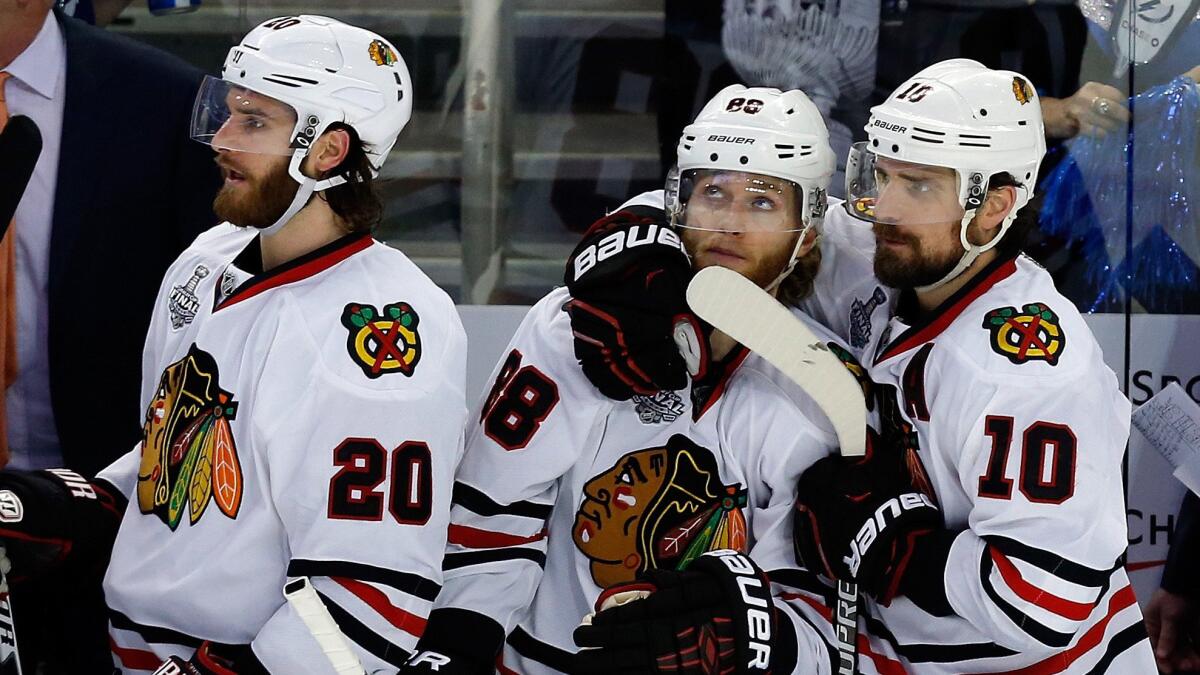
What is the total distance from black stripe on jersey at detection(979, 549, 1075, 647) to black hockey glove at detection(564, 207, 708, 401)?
1.51ft

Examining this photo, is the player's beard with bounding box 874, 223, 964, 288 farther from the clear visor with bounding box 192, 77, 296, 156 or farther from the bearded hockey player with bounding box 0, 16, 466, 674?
the clear visor with bounding box 192, 77, 296, 156

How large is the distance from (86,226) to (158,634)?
81 centimetres

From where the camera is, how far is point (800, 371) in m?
2.00

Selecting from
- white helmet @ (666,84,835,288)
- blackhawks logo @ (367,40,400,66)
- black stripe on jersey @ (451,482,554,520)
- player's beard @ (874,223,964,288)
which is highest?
blackhawks logo @ (367,40,400,66)

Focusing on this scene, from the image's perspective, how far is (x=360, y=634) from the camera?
181cm

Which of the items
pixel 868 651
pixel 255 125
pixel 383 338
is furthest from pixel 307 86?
pixel 868 651

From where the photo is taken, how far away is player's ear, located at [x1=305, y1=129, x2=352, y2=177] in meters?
1.96

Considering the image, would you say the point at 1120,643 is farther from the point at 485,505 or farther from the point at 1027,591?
the point at 485,505

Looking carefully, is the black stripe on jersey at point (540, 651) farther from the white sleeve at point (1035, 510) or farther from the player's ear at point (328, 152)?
the player's ear at point (328, 152)

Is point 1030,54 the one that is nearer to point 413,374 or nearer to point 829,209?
point 829,209

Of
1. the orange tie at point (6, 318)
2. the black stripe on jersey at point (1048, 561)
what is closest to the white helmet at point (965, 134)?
the black stripe on jersey at point (1048, 561)

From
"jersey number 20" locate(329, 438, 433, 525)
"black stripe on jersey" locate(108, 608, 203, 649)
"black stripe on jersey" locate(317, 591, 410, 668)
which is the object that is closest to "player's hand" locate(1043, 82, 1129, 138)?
"jersey number 20" locate(329, 438, 433, 525)

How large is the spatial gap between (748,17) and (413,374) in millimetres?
1671

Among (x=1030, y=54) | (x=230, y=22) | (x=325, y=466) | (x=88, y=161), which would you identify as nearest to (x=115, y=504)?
(x=325, y=466)
